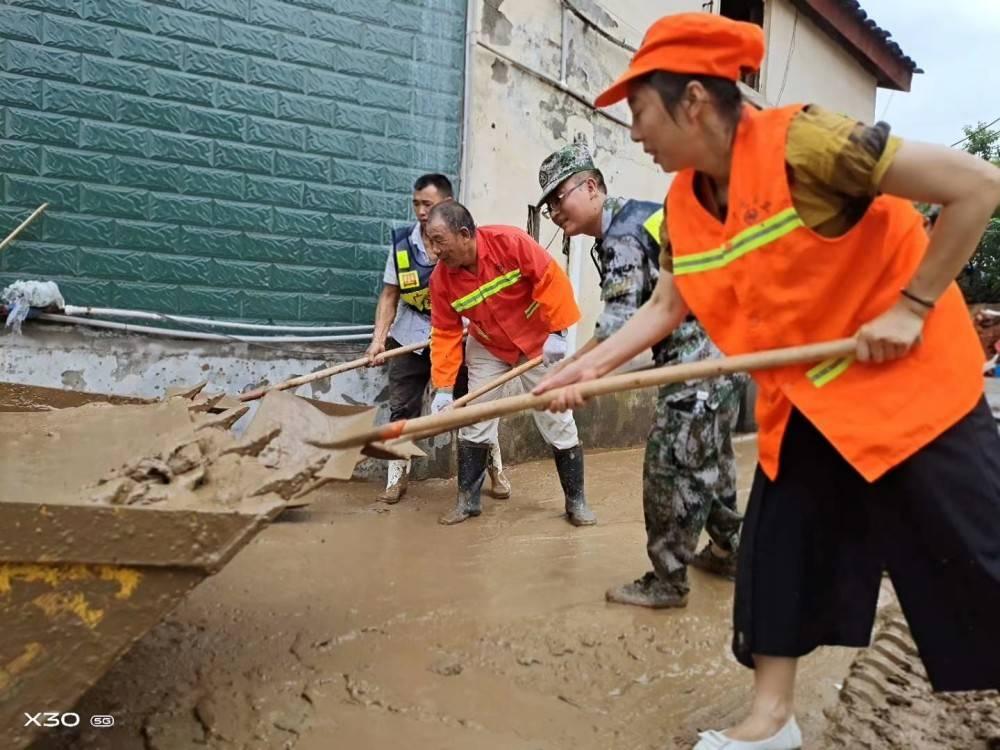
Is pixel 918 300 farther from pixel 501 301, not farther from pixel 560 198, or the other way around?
pixel 501 301

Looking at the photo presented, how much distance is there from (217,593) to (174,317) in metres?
2.14

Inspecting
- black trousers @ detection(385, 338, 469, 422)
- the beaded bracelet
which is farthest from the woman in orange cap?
black trousers @ detection(385, 338, 469, 422)

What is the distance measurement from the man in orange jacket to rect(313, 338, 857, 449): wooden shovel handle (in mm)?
1923

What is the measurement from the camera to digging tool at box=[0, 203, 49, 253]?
383cm

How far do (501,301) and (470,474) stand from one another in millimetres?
913

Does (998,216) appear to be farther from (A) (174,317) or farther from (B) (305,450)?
(B) (305,450)

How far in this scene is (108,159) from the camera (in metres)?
4.37

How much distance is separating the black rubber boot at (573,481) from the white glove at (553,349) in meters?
0.51

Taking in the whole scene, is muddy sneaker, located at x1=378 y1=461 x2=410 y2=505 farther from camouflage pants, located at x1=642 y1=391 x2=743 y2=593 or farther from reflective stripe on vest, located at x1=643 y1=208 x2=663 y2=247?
reflective stripe on vest, located at x1=643 y1=208 x2=663 y2=247

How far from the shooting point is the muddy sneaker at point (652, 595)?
2887 mm

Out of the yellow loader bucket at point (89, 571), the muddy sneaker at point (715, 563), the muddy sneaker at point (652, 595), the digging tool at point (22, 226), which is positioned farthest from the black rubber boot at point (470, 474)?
the yellow loader bucket at point (89, 571)

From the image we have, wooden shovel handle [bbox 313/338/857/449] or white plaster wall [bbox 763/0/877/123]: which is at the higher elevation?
white plaster wall [bbox 763/0/877/123]

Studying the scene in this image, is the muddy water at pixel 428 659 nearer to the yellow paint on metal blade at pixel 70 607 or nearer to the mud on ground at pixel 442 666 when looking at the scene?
the mud on ground at pixel 442 666

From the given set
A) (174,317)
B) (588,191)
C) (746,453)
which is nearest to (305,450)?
(588,191)
